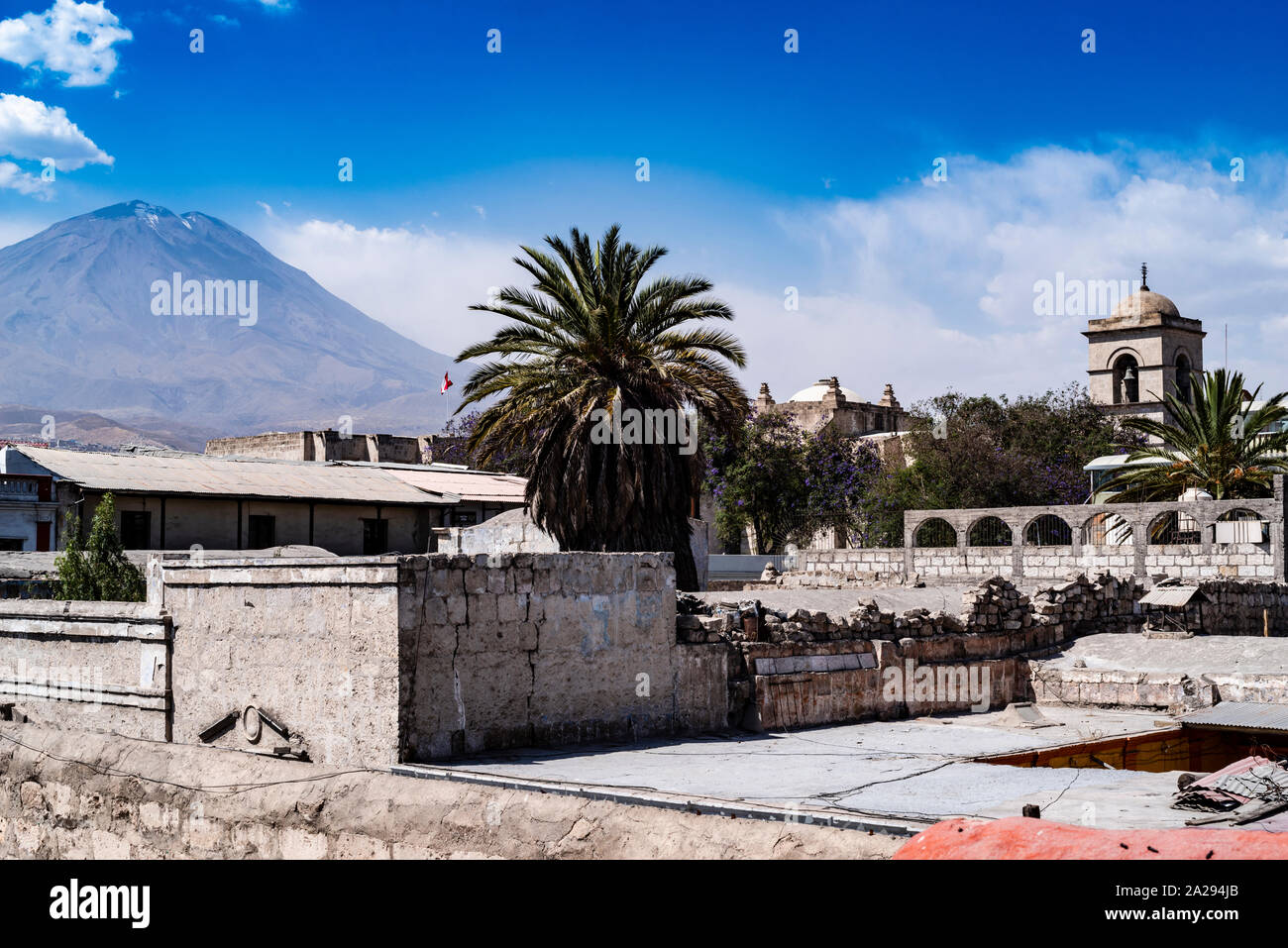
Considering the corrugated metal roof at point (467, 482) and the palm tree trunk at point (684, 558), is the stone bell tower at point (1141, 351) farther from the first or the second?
the palm tree trunk at point (684, 558)

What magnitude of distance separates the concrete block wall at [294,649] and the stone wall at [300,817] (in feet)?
1.49

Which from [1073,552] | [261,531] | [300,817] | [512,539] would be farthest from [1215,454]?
[300,817]

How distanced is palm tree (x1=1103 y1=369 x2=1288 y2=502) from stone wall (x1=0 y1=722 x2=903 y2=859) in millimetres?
27109

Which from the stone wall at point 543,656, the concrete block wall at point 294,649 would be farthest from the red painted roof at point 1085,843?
the concrete block wall at point 294,649

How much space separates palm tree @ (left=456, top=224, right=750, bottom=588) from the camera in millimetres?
20359

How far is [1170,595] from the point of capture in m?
19.9

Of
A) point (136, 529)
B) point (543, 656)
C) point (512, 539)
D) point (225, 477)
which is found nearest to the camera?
point (543, 656)

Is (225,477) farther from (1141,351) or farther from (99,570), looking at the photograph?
(1141,351)

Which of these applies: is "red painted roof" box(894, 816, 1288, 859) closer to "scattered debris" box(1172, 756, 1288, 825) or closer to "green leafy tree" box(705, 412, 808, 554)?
"scattered debris" box(1172, 756, 1288, 825)

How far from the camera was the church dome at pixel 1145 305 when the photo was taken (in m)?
57.8

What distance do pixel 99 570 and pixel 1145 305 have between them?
50.9 m
